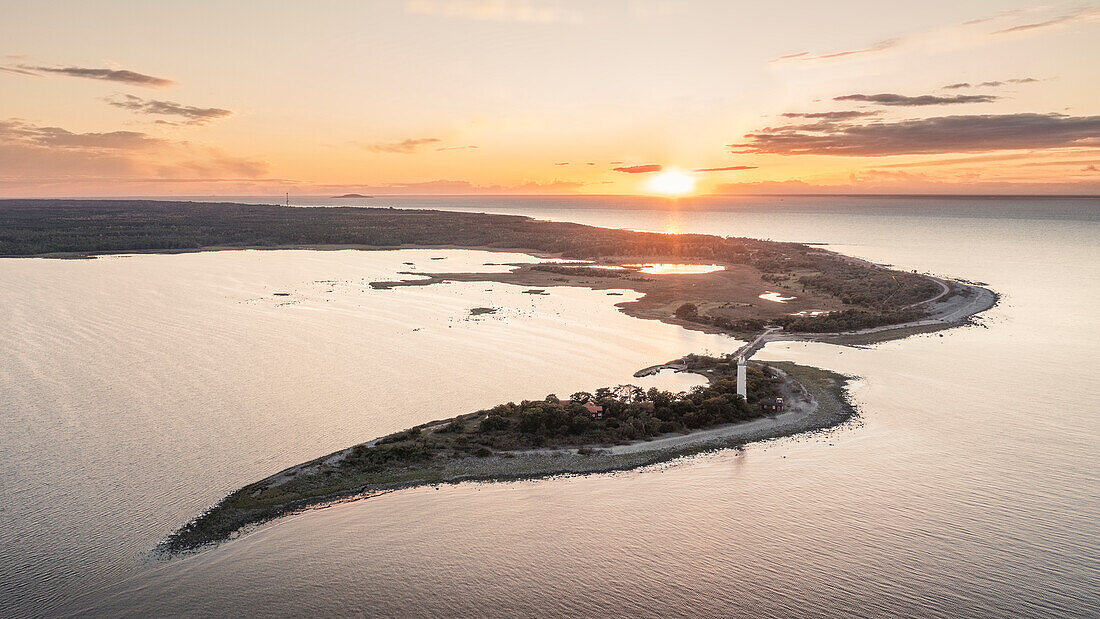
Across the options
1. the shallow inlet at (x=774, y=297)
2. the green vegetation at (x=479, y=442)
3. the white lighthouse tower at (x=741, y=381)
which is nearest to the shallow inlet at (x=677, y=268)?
the shallow inlet at (x=774, y=297)

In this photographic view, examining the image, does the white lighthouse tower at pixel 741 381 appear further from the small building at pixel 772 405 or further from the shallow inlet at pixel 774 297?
the shallow inlet at pixel 774 297

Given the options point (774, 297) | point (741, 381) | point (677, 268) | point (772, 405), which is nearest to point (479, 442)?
point (741, 381)

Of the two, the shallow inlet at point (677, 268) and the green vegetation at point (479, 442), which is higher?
the shallow inlet at point (677, 268)

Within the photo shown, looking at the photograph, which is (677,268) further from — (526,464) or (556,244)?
(526,464)

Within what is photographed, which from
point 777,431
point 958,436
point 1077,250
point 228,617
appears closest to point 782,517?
point 777,431

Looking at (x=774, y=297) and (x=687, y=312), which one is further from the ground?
(x=774, y=297)

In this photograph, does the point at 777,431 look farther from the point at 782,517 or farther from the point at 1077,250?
the point at 1077,250

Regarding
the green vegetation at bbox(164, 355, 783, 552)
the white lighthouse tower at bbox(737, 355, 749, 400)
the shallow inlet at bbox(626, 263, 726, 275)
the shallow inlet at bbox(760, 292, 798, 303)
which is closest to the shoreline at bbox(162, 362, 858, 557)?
the green vegetation at bbox(164, 355, 783, 552)
